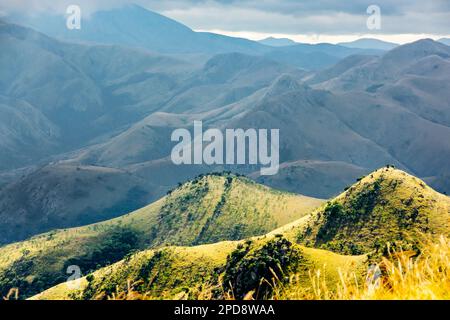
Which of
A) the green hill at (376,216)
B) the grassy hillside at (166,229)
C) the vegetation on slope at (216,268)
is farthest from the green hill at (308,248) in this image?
the grassy hillside at (166,229)

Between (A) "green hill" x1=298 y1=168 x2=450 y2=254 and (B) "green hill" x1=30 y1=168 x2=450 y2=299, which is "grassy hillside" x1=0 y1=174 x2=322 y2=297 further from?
(A) "green hill" x1=298 y1=168 x2=450 y2=254

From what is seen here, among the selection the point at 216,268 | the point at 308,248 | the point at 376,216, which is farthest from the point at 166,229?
the point at 308,248

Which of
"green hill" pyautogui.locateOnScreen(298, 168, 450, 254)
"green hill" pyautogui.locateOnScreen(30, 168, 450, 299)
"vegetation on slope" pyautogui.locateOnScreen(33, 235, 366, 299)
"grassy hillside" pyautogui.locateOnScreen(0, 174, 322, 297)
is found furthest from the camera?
"grassy hillside" pyautogui.locateOnScreen(0, 174, 322, 297)

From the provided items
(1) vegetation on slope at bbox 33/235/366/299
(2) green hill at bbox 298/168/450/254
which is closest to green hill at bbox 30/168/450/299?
(2) green hill at bbox 298/168/450/254

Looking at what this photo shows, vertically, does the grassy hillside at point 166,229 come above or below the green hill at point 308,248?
below

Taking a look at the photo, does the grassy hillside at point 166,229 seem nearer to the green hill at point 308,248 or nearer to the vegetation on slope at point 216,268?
the green hill at point 308,248

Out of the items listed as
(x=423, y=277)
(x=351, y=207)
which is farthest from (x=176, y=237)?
(x=423, y=277)

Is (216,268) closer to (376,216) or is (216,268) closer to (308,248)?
(308,248)
